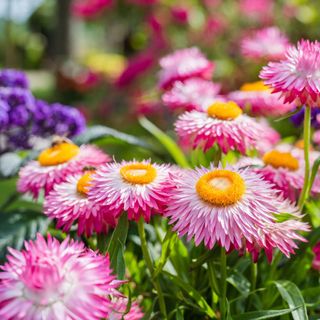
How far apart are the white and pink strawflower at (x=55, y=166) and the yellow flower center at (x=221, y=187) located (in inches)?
14.5

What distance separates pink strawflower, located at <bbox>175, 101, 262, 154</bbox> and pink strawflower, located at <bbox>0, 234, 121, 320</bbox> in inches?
19.9

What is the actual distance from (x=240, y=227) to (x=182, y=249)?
41 centimetres

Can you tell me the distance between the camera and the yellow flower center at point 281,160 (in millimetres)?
1313

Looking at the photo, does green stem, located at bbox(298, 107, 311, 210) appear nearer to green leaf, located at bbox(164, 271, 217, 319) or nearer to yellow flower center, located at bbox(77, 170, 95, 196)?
green leaf, located at bbox(164, 271, 217, 319)

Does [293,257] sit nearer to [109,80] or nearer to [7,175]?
[7,175]

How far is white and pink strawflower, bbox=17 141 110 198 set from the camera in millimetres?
1279


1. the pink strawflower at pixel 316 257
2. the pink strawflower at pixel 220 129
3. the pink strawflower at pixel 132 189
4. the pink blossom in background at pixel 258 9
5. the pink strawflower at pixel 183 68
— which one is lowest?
the pink strawflower at pixel 316 257

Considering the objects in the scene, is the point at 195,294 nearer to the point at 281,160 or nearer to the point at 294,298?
the point at 294,298

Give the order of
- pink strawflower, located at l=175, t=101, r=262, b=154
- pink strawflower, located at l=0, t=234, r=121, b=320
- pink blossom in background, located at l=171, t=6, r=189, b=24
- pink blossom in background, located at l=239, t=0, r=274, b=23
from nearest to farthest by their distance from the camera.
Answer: pink strawflower, located at l=0, t=234, r=121, b=320, pink strawflower, located at l=175, t=101, r=262, b=154, pink blossom in background, located at l=239, t=0, r=274, b=23, pink blossom in background, located at l=171, t=6, r=189, b=24

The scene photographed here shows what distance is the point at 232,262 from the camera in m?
1.29

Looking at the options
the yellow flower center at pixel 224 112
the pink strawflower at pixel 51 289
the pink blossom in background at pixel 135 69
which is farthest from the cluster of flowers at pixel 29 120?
the pink blossom in background at pixel 135 69

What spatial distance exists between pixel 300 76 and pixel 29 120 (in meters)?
1.08

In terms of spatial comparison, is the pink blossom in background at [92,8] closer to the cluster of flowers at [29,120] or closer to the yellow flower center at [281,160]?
the cluster of flowers at [29,120]

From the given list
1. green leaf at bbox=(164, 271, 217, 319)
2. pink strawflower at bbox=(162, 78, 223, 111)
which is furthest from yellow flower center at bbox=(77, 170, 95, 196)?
pink strawflower at bbox=(162, 78, 223, 111)
